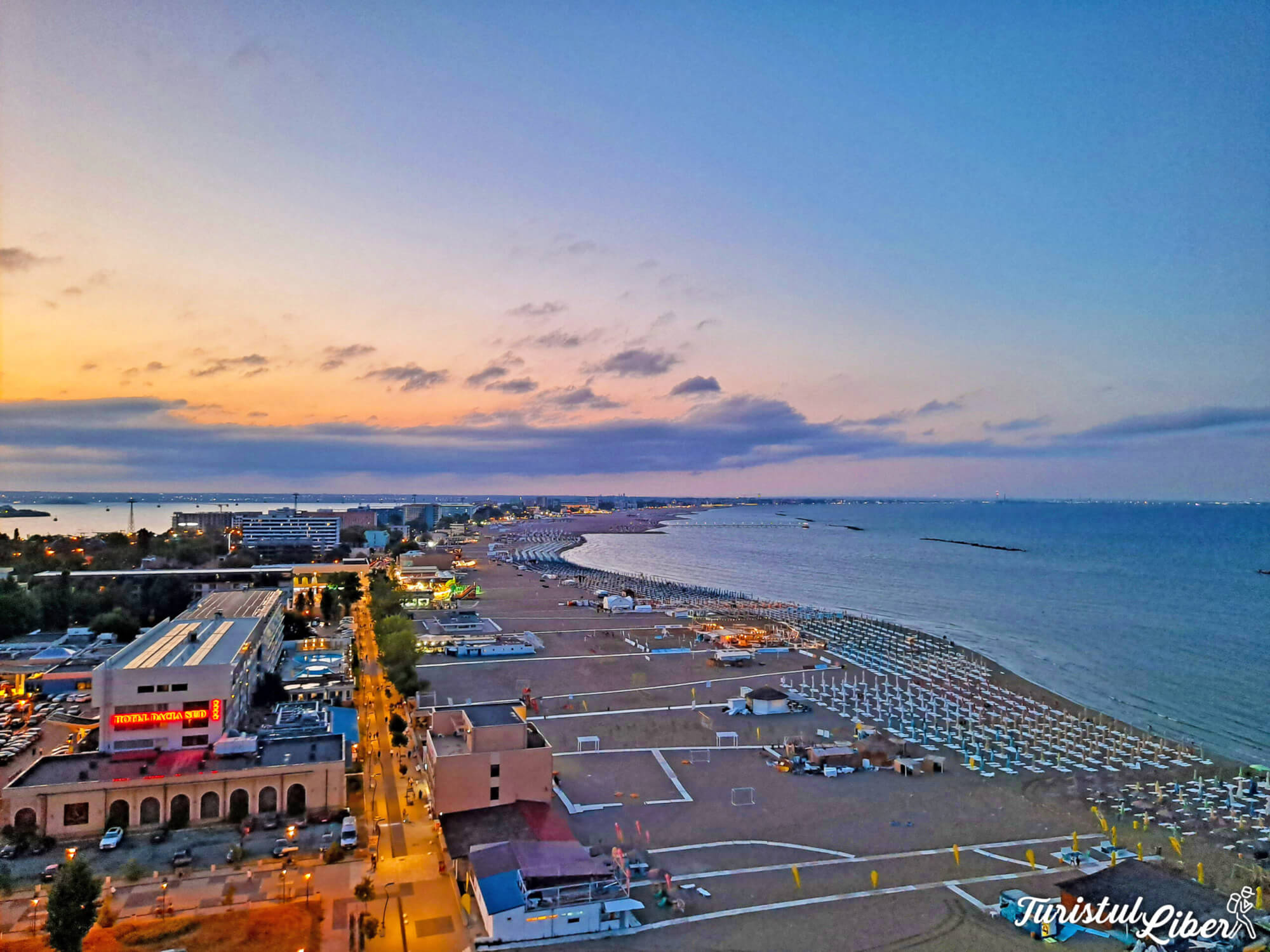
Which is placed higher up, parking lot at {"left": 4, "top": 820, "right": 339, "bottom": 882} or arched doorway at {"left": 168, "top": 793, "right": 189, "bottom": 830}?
arched doorway at {"left": 168, "top": 793, "right": 189, "bottom": 830}

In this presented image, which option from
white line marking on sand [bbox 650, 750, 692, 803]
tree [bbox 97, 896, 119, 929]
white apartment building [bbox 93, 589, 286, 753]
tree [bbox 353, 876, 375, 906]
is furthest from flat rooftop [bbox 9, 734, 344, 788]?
white line marking on sand [bbox 650, 750, 692, 803]

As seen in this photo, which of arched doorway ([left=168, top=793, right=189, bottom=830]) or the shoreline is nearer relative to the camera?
arched doorway ([left=168, top=793, right=189, bottom=830])

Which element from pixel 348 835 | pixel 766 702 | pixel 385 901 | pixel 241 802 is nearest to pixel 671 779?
pixel 766 702

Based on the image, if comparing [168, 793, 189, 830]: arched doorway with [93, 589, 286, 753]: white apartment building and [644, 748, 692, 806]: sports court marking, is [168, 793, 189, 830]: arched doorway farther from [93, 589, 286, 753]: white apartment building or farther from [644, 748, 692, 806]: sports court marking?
[644, 748, 692, 806]: sports court marking

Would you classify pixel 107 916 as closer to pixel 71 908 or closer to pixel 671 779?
pixel 71 908

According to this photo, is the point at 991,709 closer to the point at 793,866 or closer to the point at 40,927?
the point at 793,866

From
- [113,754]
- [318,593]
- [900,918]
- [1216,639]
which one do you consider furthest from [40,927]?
[1216,639]

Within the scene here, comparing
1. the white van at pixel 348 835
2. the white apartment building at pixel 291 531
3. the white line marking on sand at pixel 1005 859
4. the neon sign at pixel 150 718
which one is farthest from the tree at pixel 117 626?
the white apartment building at pixel 291 531
